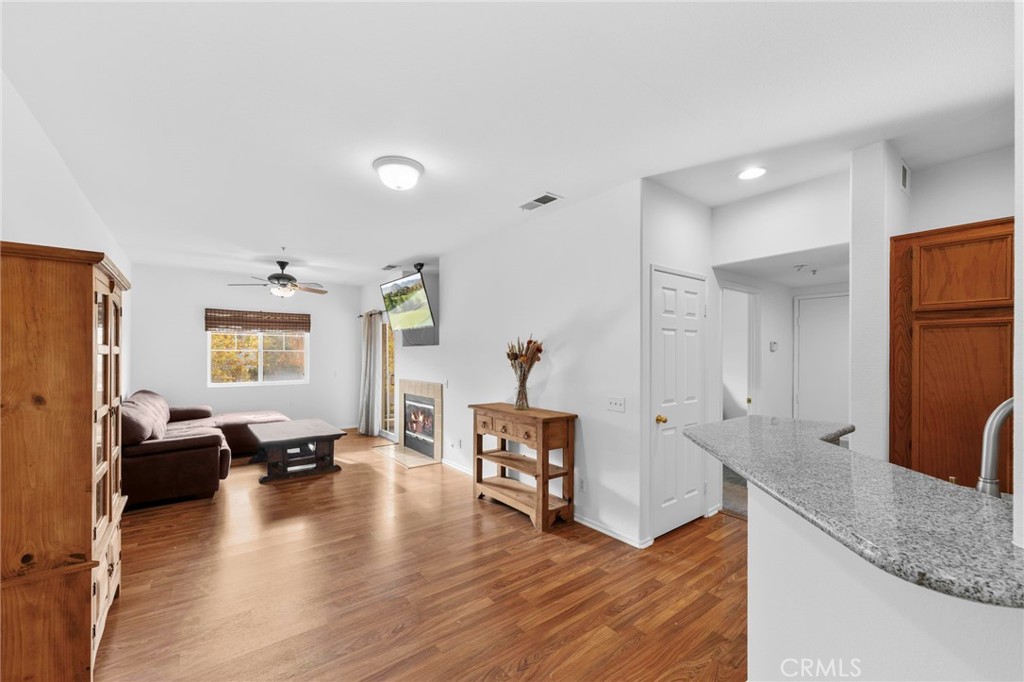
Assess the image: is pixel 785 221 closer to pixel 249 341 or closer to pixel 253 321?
pixel 253 321

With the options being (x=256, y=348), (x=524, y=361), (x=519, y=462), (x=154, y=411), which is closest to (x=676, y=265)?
(x=524, y=361)

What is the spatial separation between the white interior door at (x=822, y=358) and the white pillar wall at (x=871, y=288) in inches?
101

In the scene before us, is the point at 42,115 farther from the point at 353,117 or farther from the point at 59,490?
the point at 59,490

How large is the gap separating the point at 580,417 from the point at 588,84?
242cm

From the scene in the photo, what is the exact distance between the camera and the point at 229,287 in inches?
267

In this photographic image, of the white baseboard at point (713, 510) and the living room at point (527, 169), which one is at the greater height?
the living room at point (527, 169)

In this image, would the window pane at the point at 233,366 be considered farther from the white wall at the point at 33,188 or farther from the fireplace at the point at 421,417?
the white wall at the point at 33,188

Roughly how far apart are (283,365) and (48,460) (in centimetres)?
608

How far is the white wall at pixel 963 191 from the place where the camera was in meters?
2.54

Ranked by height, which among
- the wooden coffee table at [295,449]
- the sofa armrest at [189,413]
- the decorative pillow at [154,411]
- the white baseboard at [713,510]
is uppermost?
the decorative pillow at [154,411]

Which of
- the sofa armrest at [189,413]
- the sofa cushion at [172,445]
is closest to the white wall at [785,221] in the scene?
the sofa cushion at [172,445]

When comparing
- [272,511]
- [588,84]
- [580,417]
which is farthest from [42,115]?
[580,417]

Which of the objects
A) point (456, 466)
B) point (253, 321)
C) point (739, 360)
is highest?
point (253, 321)

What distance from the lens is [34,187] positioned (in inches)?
88.2
